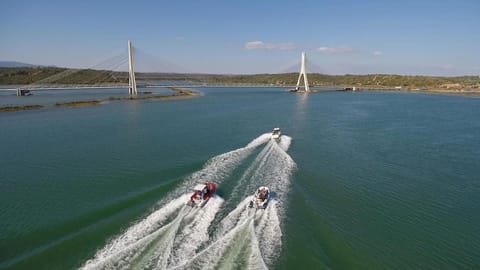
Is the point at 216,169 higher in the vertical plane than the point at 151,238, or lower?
higher

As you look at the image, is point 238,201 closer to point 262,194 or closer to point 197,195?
point 262,194

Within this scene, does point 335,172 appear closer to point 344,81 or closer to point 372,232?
point 372,232

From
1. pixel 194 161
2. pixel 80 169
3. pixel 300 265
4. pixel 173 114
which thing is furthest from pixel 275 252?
pixel 173 114

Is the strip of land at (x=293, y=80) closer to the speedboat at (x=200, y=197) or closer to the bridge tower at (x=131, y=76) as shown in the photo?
the bridge tower at (x=131, y=76)

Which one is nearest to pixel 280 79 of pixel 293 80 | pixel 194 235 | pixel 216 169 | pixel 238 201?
pixel 293 80

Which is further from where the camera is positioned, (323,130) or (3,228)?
(323,130)

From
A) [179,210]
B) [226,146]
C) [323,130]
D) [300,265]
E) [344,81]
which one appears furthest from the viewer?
[344,81]

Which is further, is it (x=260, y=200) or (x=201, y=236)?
(x=260, y=200)

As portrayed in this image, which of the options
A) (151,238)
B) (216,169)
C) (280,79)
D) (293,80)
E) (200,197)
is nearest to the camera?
(151,238)
